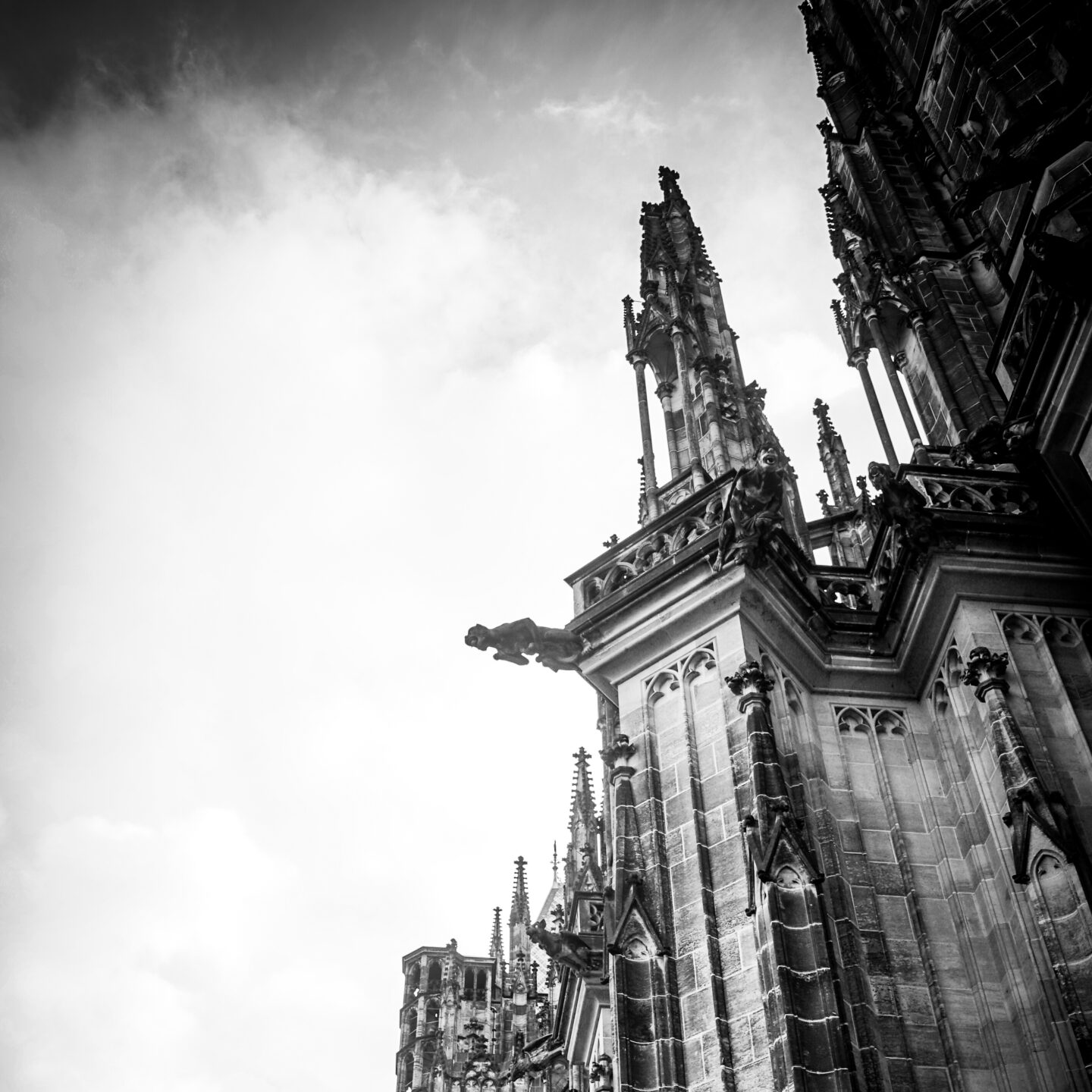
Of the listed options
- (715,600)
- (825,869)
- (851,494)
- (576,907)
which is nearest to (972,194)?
(715,600)

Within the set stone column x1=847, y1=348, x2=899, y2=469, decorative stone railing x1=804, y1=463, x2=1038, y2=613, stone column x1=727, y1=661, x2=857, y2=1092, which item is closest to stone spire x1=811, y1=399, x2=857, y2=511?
stone column x1=847, y1=348, x2=899, y2=469

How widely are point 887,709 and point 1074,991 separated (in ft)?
12.9

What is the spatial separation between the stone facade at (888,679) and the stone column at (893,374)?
0.09 m

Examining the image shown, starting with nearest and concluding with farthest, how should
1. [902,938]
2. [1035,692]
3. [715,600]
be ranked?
[902,938] < [1035,692] < [715,600]

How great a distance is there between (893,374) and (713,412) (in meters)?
3.73

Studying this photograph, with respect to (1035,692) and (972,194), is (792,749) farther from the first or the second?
(972,194)

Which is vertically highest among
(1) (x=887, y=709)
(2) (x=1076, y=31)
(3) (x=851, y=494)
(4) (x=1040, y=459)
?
(3) (x=851, y=494)

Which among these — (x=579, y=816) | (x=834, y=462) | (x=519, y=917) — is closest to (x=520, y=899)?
(x=519, y=917)

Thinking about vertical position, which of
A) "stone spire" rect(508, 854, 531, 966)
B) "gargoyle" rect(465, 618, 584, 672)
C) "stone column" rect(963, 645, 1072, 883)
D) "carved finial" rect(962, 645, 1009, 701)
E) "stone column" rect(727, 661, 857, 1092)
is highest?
Result: "stone spire" rect(508, 854, 531, 966)

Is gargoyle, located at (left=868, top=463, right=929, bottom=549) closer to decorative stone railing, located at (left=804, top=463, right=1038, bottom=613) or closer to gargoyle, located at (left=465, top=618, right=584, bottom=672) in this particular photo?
decorative stone railing, located at (left=804, top=463, right=1038, bottom=613)

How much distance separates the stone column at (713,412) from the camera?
1482 cm

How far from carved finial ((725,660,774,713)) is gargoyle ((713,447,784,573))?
4.10ft

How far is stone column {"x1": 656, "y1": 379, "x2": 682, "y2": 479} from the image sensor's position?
609 inches

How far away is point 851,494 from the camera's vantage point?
74.8 ft
